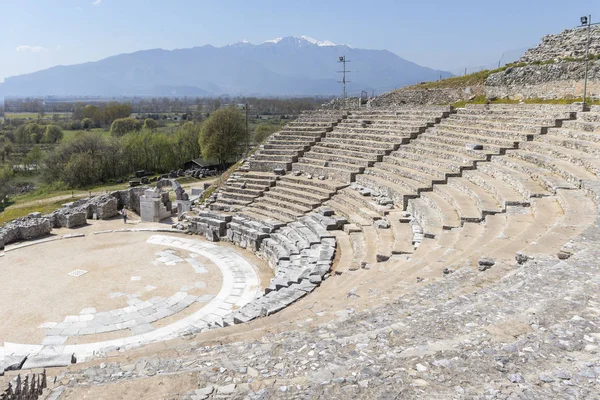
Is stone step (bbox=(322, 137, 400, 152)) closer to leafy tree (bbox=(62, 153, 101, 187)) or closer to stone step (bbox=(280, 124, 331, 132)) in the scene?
stone step (bbox=(280, 124, 331, 132))

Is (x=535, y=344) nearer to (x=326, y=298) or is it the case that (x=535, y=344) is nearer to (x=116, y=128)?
(x=326, y=298)

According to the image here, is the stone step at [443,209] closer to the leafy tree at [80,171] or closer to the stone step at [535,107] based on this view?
the stone step at [535,107]

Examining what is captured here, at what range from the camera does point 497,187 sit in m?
12.9

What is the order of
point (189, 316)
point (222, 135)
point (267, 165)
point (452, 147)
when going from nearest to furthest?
point (189, 316)
point (452, 147)
point (267, 165)
point (222, 135)

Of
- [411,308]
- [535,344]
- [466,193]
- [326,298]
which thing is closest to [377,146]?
[466,193]

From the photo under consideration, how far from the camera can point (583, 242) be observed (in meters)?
7.26

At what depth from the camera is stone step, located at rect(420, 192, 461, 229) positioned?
11.8 meters

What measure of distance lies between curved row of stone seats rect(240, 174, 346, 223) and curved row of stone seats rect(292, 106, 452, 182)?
90 cm

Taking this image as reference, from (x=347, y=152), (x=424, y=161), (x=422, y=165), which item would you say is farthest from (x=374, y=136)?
(x=422, y=165)

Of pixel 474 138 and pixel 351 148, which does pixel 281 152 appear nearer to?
pixel 351 148

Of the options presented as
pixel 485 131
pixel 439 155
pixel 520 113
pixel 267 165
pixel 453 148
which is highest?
pixel 520 113

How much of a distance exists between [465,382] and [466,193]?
35.7 feet

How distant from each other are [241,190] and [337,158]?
17.1 feet

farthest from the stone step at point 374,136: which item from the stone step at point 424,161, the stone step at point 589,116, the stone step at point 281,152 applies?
the stone step at point 589,116
